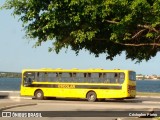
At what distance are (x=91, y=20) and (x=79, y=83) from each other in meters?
24.7

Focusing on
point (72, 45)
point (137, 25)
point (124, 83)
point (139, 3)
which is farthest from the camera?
point (124, 83)

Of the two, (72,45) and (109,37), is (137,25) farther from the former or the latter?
(72,45)

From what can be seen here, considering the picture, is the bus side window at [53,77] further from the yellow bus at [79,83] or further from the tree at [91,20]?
the tree at [91,20]

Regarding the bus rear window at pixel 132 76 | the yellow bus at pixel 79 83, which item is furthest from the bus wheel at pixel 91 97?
the bus rear window at pixel 132 76

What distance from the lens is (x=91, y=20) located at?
11.8 metres

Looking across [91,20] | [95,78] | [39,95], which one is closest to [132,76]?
[95,78]

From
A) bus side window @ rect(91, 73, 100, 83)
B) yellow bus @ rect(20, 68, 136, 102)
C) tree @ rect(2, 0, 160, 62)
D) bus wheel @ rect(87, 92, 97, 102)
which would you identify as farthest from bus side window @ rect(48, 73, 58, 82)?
tree @ rect(2, 0, 160, 62)

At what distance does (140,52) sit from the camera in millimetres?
14078

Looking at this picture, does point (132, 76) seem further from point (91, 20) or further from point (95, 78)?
point (91, 20)

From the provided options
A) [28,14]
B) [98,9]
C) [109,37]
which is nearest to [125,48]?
[109,37]

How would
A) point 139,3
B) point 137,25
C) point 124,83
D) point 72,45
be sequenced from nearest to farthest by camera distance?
point 139,3, point 137,25, point 72,45, point 124,83

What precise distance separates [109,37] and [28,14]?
241 cm

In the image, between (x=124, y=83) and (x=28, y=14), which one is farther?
(x=124, y=83)

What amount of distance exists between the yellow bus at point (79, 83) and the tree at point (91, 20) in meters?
22.1
